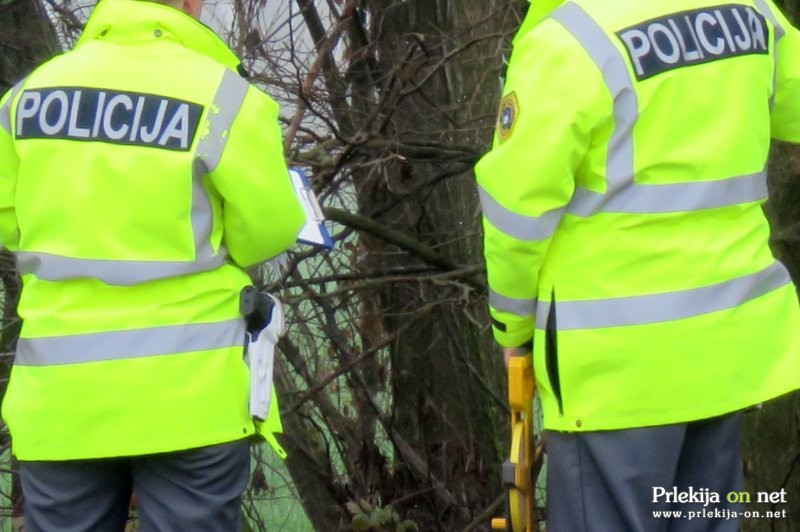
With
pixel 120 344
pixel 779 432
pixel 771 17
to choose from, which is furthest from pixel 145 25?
pixel 779 432

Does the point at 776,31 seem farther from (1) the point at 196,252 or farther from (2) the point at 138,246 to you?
(2) the point at 138,246

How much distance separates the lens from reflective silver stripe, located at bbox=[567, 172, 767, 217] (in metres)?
2.96

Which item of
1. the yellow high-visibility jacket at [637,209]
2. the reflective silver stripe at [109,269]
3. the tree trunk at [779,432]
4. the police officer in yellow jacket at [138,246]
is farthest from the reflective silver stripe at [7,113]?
the tree trunk at [779,432]

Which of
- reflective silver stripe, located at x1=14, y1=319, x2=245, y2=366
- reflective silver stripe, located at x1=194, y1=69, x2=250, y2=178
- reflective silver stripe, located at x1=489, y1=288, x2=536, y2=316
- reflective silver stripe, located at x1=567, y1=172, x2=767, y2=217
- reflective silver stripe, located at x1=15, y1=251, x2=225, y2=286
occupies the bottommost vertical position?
reflective silver stripe, located at x1=14, y1=319, x2=245, y2=366

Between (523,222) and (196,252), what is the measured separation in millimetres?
762

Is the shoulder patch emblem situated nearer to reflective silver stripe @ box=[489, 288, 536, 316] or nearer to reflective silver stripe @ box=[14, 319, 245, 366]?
reflective silver stripe @ box=[489, 288, 536, 316]

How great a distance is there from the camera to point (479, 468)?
5598 millimetres

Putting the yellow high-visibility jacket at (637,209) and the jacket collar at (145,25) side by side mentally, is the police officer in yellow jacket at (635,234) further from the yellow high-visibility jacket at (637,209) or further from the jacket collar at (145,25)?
the jacket collar at (145,25)

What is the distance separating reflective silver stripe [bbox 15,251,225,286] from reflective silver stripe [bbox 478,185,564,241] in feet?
2.30

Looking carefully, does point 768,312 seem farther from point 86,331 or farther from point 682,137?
point 86,331

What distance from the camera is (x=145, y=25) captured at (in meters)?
3.21

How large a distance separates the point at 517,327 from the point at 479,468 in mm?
2505

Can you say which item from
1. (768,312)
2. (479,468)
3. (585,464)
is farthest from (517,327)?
(479,468)

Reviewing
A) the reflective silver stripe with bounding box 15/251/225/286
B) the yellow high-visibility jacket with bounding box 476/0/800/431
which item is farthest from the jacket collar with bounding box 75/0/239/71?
the yellow high-visibility jacket with bounding box 476/0/800/431
